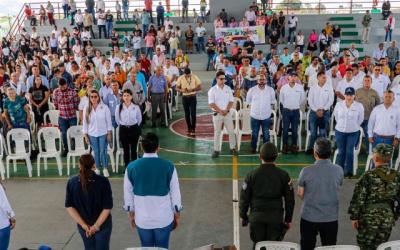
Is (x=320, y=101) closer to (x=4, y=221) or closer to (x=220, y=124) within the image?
(x=220, y=124)

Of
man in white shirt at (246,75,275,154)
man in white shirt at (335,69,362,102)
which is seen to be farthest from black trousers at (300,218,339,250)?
man in white shirt at (335,69,362,102)

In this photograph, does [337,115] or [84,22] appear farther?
[84,22]

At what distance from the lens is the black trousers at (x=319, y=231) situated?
4441 mm

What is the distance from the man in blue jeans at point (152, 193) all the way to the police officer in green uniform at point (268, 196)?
86 cm

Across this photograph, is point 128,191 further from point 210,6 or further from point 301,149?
point 210,6

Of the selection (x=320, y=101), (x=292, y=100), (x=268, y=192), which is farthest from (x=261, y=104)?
(x=268, y=192)

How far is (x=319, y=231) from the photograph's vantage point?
454 centimetres

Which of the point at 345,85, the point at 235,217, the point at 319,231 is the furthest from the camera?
the point at 345,85

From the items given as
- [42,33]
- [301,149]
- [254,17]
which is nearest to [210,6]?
[254,17]

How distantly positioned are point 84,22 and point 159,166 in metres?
23.4

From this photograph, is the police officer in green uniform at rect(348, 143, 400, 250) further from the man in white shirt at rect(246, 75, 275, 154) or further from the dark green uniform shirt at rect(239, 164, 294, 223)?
the man in white shirt at rect(246, 75, 275, 154)

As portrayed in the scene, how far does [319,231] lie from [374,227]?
24.3 inches

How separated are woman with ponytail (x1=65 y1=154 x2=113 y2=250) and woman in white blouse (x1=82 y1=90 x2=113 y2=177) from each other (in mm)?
3782

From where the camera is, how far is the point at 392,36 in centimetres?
2511
